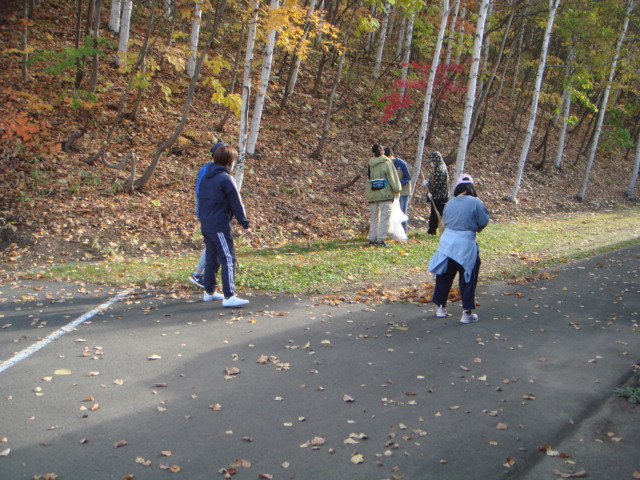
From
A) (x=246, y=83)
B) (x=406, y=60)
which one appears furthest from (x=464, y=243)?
(x=406, y=60)

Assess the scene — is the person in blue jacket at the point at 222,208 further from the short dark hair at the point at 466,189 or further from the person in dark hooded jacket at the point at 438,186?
the person in dark hooded jacket at the point at 438,186

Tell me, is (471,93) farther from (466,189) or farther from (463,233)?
(463,233)

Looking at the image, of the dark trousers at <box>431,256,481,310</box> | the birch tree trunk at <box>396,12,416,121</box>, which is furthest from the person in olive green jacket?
the birch tree trunk at <box>396,12,416,121</box>

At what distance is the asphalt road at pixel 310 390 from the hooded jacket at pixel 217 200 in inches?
48.0

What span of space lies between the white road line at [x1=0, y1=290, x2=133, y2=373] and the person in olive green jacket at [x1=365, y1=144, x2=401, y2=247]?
5.96 m

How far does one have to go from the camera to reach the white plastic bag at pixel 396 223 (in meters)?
12.0

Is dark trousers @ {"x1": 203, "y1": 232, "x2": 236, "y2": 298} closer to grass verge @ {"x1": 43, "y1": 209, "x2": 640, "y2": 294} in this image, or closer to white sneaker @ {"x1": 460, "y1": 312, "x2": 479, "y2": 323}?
grass verge @ {"x1": 43, "y1": 209, "x2": 640, "y2": 294}

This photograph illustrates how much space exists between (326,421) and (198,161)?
12365 mm

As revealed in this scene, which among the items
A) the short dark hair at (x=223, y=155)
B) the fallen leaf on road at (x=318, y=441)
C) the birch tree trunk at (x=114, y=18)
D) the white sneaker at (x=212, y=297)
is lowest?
the white sneaker at (x=212, y=297)

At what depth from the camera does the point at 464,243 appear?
707 cm

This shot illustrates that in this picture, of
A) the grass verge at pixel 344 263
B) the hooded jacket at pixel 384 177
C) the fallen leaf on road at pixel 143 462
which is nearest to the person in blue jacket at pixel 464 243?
the grass verge at pixel 344 263

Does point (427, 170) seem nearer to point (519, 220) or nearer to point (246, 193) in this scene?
point (519, 220)

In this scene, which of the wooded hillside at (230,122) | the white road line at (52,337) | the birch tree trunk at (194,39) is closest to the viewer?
the white road line at (52,337)

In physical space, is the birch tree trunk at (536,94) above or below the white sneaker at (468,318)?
above
